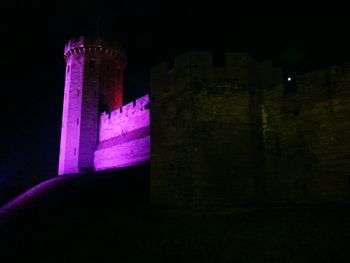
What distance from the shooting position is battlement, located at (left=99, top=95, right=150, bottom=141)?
24.4m

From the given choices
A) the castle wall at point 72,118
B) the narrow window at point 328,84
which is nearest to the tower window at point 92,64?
the castle wall at point 72,118

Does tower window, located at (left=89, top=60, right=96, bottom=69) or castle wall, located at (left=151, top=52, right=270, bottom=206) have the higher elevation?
tower window, located at (left=89, top=60, right=96, bottom=69)

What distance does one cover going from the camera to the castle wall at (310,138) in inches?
412

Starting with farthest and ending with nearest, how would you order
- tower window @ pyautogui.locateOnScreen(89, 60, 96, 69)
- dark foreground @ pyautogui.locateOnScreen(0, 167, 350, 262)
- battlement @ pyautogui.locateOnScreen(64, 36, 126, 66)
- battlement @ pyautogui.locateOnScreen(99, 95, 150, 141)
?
1. battlement @ pyautogui.locateOnScreen(64, 36, 126, 66)
2. tower window @ pyautogui.locateOnScreen(89, 60, 96, 69)
3. battlement @ pyautogui.locateOnScreen(99, 95, 150, 141)
4. dark foreground @ pyautogui.locateOnScreen(0, 167, 350, 262)

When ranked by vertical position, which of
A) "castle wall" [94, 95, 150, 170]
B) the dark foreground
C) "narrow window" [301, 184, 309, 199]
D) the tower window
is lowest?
the dark foreground

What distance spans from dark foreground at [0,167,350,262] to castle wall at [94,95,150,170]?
8804mm

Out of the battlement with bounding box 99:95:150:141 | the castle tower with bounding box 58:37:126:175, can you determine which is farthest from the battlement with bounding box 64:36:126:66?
the battlement with bounding box 99:95:150:141

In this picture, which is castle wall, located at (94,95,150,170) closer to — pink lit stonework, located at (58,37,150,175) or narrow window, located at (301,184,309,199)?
pink lit stonework, located at (58,37,150,175)

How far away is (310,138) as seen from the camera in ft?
36.3

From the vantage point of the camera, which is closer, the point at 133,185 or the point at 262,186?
the point at 262,186

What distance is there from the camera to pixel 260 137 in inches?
463

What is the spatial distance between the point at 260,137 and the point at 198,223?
132 inches

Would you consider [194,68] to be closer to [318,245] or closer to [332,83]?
[332,83]

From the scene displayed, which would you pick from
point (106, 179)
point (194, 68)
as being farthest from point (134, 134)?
point (194, 68)
